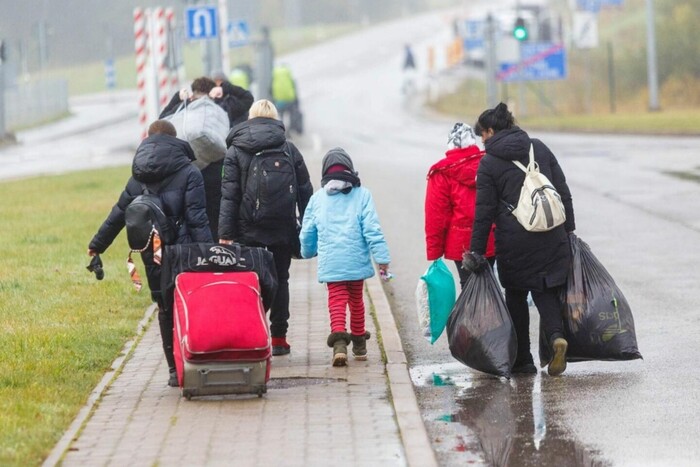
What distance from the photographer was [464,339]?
30.1 feet

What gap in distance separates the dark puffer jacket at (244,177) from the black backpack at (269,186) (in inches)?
1.6

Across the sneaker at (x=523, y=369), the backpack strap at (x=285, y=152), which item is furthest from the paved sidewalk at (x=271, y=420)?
the backpack strap at (x=285, y=152)

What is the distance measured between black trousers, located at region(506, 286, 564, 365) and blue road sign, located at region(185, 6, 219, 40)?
778 inches

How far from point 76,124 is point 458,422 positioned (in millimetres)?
50122

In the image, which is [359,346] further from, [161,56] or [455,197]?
[161,56]

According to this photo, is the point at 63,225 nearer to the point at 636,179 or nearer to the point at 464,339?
the point at 636,179

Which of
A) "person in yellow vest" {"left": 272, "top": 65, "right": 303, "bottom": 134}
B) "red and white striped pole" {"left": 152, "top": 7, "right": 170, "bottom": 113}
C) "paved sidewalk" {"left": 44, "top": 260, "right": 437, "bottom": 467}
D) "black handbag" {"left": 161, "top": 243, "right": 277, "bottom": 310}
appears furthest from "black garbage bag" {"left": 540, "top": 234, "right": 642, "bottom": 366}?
"person in yellow vest" {"left": 272, "top": 65, "right": 303, "bottom": 134}

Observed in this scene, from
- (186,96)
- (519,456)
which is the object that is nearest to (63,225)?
(186,96)

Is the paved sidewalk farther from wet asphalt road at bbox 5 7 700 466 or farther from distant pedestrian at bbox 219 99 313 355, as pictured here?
distant pedestrian at bbox 219 99 313 355

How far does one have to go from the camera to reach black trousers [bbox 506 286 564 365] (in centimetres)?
924

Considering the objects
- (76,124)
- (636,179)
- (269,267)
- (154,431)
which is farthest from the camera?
(76,124)

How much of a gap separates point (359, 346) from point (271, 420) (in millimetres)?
2004

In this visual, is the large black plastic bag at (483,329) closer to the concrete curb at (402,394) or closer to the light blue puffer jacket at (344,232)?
the concrete curb at (402,394)

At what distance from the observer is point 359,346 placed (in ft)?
32.5
